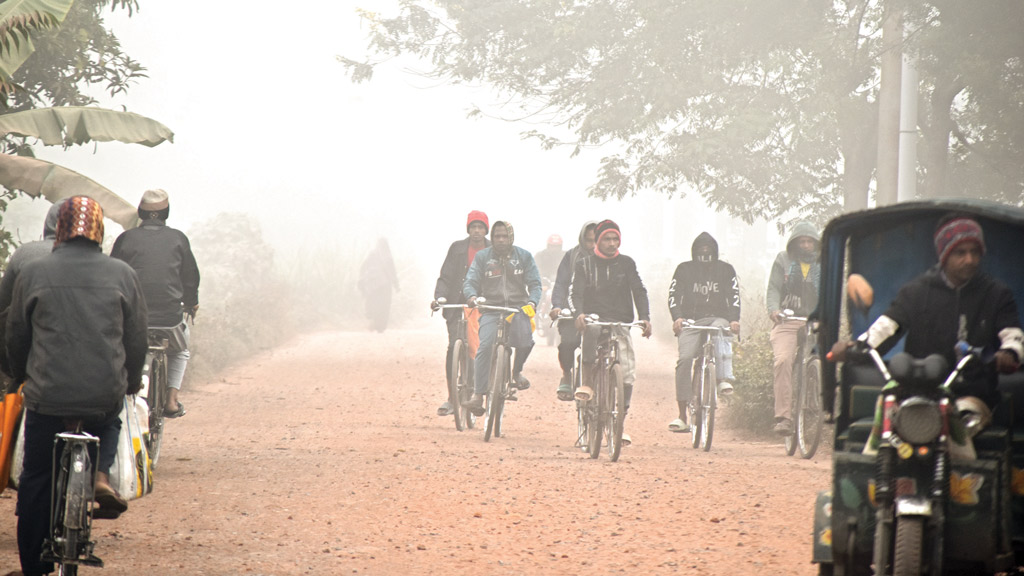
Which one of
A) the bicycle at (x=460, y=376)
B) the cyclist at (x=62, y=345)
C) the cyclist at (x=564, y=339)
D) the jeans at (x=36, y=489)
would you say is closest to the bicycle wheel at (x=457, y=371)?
the bicycle at (x=460, y=376)

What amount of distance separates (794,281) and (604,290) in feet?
6.93

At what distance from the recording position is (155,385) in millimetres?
9445

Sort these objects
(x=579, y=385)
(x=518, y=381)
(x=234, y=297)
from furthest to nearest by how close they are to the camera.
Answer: (x=234, y=297) → (x=518, y=381) → (x=579, y=385)

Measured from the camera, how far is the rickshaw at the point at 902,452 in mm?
5102

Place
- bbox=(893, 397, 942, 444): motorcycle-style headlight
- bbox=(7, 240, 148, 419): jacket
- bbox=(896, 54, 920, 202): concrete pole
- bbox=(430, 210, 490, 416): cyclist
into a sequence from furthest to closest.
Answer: bbox=(896, 54, 920, 202): concrete pole
bbox=(430, 210, 490, 416): cyclist
bbox=(7, 240, 148, 419): jacket
bbox=(893, 397, 942, 444): motorcycle-style headlight

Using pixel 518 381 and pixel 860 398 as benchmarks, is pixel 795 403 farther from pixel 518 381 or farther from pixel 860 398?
pixel 860 398

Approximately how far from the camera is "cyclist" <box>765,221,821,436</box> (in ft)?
40.1

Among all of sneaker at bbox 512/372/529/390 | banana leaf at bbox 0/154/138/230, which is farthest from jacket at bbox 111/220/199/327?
sneaker at bbox 512/372/529/390

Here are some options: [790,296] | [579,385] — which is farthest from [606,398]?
[790,296]

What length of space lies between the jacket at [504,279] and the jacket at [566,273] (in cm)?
29

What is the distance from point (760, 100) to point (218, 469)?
39.9ft

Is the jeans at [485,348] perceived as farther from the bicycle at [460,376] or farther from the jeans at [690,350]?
the jeans at [690,350]

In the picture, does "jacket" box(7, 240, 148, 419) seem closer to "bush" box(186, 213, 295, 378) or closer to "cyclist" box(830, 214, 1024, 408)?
"cyclist" box(830, 214, 1024, 408)

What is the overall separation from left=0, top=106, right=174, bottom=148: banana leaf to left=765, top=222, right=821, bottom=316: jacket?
21.3 ft
